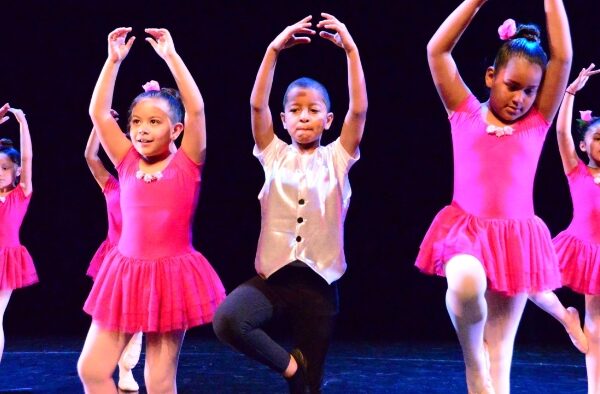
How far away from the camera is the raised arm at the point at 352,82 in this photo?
Answer: 2.75 m

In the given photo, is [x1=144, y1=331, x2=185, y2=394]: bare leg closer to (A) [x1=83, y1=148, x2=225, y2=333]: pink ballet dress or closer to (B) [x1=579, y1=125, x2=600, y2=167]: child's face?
(A) [x1=83, y1=148, x2=225, y2=333]: pink ballet dress

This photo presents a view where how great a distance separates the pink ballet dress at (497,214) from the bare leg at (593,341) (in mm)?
755

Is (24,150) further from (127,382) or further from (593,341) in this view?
(593,341)

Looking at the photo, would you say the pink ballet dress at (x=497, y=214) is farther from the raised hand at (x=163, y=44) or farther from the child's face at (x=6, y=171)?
the child's face at (x=6, y=171)

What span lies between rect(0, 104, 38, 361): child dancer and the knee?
243 centimetres

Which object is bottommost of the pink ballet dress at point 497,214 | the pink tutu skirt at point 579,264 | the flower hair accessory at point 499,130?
the pink tutu skirt at point 579,264

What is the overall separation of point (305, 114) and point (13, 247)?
2.02 meters

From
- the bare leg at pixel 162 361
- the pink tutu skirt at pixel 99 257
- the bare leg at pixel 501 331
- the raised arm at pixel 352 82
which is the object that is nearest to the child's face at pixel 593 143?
the bare leg at pixel 501 331

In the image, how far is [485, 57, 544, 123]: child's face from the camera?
8.45 ft

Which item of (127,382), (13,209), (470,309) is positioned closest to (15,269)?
(13,209)

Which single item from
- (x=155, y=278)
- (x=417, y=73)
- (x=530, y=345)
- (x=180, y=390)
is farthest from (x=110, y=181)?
(x=530, y=345)

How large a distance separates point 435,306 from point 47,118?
2962 mm

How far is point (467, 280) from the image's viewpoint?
239cm

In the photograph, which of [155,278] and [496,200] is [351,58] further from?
[155,278]
